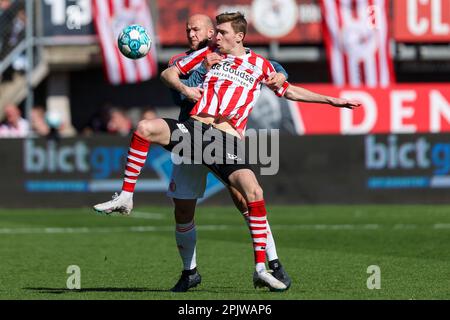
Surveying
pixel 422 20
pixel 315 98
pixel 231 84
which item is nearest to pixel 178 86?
pixel 231 84

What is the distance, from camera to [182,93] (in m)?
9.45

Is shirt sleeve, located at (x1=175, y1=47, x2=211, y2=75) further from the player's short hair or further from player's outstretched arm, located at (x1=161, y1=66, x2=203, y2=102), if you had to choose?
the player's short hair

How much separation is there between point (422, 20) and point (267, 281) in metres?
17.0

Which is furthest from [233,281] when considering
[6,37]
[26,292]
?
[6,37]

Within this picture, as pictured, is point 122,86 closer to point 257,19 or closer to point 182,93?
point 257,19

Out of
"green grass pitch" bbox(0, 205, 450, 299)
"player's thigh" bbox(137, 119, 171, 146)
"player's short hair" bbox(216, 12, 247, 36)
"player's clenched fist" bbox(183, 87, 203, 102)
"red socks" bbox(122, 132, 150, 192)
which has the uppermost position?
"player's short hair" bbox(216, 12, 247, 36)

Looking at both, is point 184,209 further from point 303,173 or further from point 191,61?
point 303,173

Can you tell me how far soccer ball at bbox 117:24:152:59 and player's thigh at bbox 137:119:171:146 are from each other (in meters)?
1.06

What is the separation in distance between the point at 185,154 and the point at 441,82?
65.0 ft

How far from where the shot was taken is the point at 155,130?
938 cm

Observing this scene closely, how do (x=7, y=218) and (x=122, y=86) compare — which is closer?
(x=7, y=218)

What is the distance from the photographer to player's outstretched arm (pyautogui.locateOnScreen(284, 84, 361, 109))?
9789 millimetres

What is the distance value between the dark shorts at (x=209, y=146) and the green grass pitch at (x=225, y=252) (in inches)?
42.7

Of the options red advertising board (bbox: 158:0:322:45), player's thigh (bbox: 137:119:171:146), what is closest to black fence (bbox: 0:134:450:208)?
red advertising board (bbox: 158:0:322:45)
